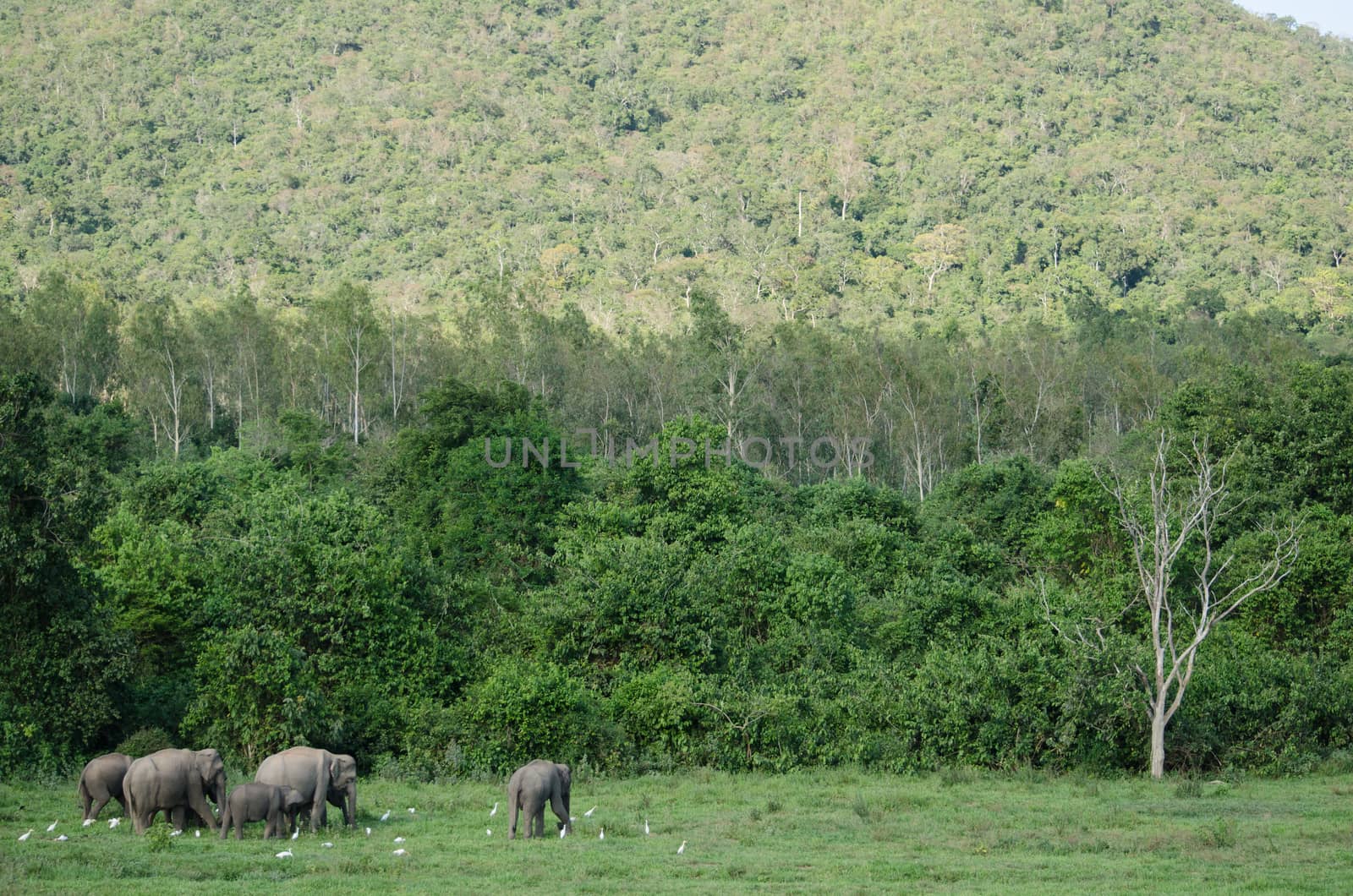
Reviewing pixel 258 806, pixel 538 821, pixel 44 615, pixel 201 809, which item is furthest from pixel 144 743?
pixel 538 821

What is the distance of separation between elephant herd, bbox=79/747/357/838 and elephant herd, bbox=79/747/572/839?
0.01 m

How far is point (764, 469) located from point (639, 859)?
162 ft

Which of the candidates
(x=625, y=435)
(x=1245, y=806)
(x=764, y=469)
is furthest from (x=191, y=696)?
(x=625, y=435)

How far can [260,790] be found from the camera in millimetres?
19719

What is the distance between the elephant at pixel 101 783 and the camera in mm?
21000

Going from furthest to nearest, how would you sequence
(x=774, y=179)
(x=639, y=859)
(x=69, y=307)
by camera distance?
(x=774, y=179) → (x=69, y=307) → (x=639, y=859)

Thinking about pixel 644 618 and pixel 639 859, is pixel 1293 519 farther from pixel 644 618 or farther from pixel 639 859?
pixel 639 859

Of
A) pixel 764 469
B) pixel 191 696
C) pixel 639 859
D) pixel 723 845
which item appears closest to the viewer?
pixel 639 859

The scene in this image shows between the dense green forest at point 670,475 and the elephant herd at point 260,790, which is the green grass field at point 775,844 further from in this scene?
the dense green forest at point 670,475

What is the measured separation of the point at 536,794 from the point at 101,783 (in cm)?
636

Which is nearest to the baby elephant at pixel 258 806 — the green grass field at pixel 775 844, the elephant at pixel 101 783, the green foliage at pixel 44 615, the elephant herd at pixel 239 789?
the elephant herd at pixel 239 789

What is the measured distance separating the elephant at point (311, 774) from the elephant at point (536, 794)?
2286 mm

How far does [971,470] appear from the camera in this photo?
184ft

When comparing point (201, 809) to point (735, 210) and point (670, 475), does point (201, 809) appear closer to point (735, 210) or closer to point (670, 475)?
point (670, 475)
